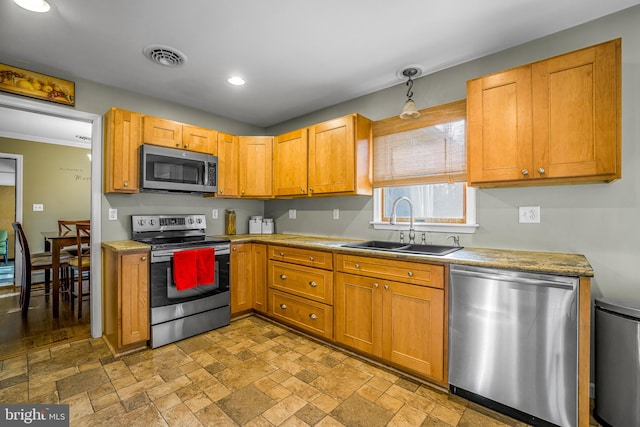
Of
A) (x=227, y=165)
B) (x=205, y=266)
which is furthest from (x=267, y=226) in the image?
(x=205, y=266)

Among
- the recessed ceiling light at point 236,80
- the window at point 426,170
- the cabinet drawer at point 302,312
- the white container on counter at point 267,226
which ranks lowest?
the cabinet drawer at point 302,312

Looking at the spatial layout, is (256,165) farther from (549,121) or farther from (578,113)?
(578,113)

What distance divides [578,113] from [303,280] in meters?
2.35

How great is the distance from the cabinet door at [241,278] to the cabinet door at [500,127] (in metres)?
2.37

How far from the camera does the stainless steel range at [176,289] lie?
2.57m

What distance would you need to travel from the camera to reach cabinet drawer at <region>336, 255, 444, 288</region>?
1949 mm

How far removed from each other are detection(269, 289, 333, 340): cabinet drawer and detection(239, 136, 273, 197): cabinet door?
1248mm

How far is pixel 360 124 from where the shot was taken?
9.30 feet

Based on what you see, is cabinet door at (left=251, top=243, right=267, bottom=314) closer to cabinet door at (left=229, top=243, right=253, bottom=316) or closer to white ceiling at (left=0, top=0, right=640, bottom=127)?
cabinet door at (left=229, top=243, right=253, bottom=316)

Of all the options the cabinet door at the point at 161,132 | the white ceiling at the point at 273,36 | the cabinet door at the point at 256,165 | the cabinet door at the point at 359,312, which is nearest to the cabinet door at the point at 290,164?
the cabinet door at the point at 256,165

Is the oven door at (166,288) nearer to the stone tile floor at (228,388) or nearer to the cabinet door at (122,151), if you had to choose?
the stone tile floor at (228,388)

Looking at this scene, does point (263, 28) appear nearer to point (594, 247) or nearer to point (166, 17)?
point (166, 17)

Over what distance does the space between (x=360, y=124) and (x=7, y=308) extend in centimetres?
466

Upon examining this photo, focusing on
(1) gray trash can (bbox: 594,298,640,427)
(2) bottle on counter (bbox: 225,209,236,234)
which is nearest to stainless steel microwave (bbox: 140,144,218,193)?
(2) bottle on counter (bbox: 225,209,236,234)
